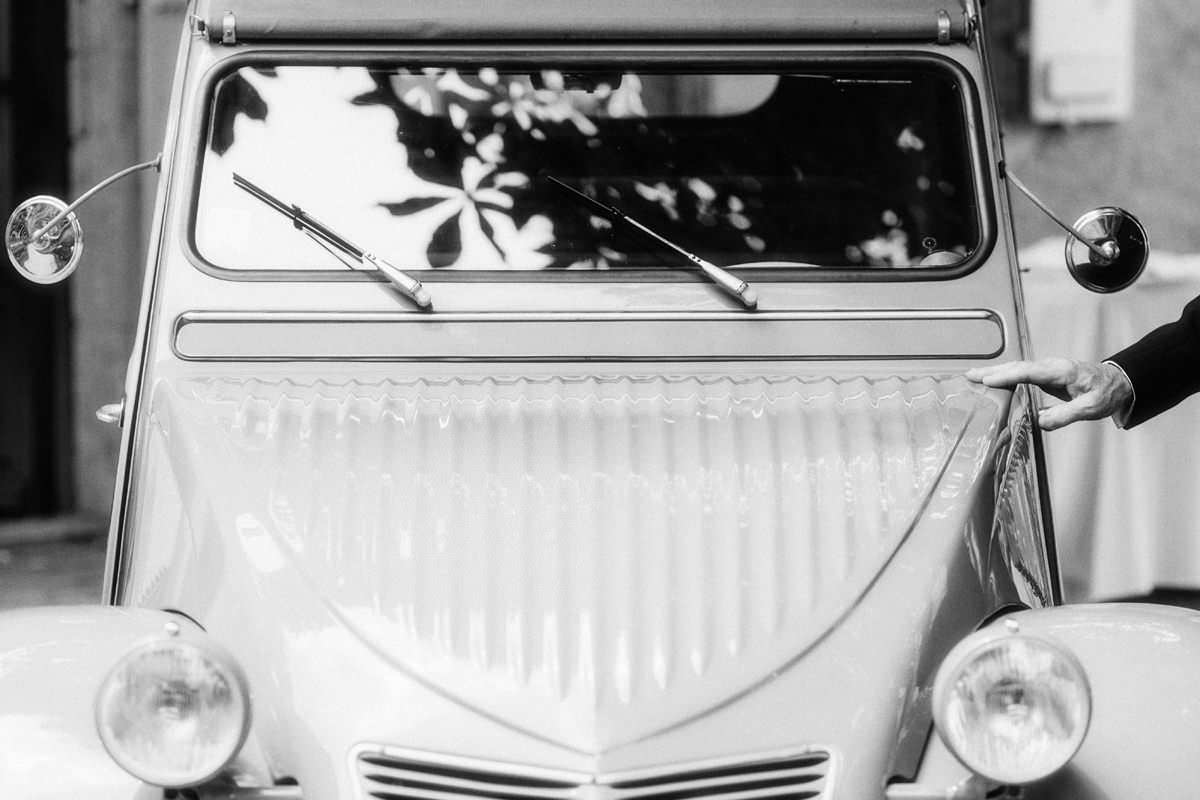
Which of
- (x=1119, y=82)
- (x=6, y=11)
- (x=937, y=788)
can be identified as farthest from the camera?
(x=6, y=11)

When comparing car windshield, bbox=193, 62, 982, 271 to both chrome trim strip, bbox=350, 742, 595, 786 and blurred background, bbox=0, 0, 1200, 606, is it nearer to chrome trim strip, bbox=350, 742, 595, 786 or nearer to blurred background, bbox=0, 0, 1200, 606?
chrome trim strip, bbox=350, 742, 595, 786

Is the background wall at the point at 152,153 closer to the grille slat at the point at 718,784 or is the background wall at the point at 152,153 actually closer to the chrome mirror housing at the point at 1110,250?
the chrome mirror housing at the point at 1110,250

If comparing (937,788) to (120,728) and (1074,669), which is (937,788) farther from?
(120,728)

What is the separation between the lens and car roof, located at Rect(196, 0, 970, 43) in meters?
3.17

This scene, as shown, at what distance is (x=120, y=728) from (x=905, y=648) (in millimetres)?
1124

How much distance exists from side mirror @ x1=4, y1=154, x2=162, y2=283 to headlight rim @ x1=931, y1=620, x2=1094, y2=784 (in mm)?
1919

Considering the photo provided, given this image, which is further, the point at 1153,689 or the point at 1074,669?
the point at 1153,689

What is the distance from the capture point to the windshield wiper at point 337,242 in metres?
2.99

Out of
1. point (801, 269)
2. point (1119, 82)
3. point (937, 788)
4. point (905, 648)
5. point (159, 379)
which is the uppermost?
point (1119, 82)

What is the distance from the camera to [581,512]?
261 cm

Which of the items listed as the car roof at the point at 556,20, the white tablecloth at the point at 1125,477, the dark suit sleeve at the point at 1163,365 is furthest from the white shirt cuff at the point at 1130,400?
the white tablecloth at the point at 1125,477

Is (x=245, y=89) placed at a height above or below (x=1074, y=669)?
above

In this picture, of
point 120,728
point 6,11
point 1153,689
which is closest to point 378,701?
point 120,728

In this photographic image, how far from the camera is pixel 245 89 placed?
3.20m
